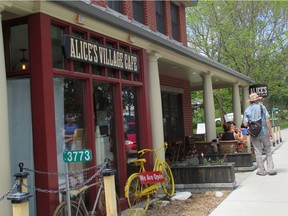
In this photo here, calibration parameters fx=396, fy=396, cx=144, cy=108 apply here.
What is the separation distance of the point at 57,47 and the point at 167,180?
11.8ft

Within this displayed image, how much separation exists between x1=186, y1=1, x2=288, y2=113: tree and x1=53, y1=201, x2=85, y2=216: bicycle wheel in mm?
22995

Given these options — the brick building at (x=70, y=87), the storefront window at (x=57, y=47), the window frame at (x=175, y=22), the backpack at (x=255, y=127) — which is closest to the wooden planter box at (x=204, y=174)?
the brick building at (x=70, y=87)

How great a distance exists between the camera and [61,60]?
5.52 metres

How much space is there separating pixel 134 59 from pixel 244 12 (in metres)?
22.1

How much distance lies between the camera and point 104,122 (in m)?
6.56

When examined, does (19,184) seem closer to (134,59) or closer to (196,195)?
(134,59)

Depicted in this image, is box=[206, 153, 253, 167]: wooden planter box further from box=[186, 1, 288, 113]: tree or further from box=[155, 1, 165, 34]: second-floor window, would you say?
box=[186, 1, 288, 113]: tree

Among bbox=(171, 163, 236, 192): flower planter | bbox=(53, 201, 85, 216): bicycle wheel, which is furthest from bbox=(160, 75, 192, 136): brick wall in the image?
bbox=(53, 201, 85, 216): bicycle wheel

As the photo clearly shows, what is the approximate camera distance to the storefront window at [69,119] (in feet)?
17.9

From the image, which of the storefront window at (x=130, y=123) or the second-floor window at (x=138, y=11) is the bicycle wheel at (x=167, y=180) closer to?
the storefront window at (x=130, y=123)

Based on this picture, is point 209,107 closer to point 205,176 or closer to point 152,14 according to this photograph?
point 152,14

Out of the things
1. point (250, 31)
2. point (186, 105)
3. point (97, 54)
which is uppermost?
point (250, 31)

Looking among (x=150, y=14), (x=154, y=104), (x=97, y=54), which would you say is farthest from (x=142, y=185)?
(x=150, y=14)

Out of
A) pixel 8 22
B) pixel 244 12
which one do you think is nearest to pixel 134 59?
pixel 8 22
